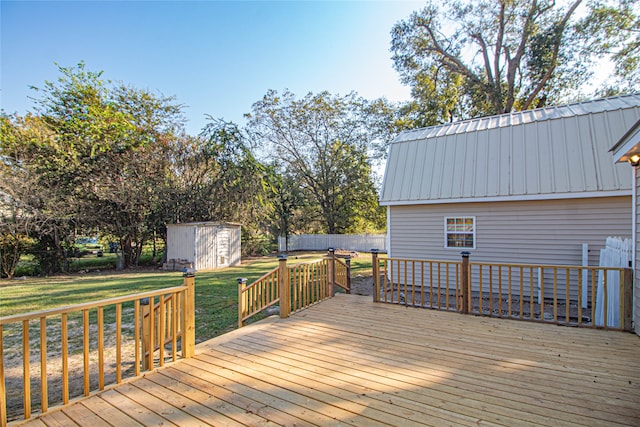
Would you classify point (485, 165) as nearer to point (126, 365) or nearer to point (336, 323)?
point (336, 323)

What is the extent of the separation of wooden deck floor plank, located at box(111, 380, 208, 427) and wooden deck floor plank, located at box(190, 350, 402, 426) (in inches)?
24.5

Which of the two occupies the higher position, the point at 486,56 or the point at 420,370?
the point at 486,56

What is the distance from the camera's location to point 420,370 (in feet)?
9.42

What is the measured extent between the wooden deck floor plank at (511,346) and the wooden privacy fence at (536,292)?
0.37m

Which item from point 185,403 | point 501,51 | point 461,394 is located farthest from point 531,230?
point 501,51

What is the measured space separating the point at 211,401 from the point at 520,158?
24.9 feet

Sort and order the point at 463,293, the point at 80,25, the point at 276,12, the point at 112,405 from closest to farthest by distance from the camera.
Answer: the point at 112,405, the point at 463,293, the point at 80,25, the point at 276,12

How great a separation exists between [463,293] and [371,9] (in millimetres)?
10358

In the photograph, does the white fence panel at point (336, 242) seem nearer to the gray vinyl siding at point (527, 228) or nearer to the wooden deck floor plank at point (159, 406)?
the gray vinyl siding at point (527, 228)

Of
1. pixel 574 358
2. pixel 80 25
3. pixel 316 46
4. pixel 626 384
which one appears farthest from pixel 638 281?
pixel 80 25

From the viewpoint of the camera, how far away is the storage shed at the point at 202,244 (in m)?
11.7

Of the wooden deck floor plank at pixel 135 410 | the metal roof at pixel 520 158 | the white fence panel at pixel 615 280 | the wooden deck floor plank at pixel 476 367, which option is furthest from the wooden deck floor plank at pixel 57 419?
the metal roof at pixel 520 158

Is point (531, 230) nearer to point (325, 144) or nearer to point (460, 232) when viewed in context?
point (460, 232)

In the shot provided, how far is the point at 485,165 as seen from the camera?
7172mm
